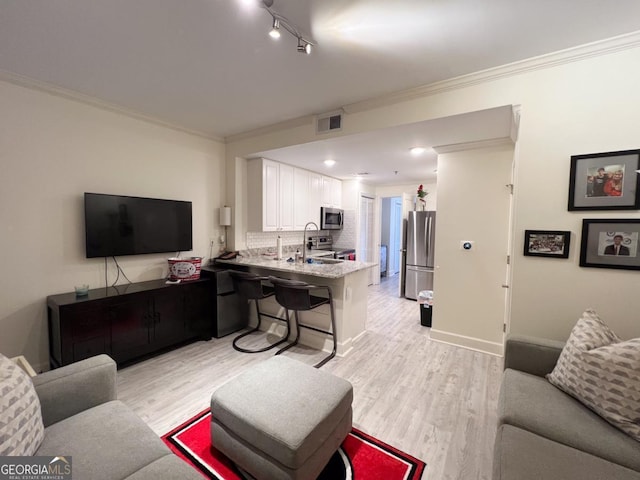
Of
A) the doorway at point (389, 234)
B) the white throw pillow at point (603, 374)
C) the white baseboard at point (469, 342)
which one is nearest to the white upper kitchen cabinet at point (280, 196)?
the white baseboard at point (469, 342)

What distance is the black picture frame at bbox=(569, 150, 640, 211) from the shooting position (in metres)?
1.82

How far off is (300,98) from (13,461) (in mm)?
2979

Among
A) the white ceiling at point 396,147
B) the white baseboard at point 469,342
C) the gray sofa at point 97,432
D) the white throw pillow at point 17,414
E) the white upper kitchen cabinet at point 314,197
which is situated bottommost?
the white baseboard at point 469,342

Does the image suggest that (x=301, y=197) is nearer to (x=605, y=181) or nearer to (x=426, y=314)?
(x=426, y=314)

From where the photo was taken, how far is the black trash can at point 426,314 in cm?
393

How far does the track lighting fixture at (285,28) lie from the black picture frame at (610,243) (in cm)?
229

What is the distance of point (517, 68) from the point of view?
2113 mm

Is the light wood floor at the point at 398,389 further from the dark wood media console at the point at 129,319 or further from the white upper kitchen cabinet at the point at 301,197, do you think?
the white upper kitchen cabinet at the point at 301,197

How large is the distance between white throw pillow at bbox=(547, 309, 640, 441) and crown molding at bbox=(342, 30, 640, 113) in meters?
1.78

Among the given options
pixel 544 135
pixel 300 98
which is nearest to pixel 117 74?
pixel 300 98

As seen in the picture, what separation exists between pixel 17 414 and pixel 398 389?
243 cm

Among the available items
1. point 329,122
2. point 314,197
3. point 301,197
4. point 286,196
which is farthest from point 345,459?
point 314,197

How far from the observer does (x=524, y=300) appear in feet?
7.18

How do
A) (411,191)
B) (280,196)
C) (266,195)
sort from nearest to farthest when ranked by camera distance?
(266,195), (280,196), (411,191)
